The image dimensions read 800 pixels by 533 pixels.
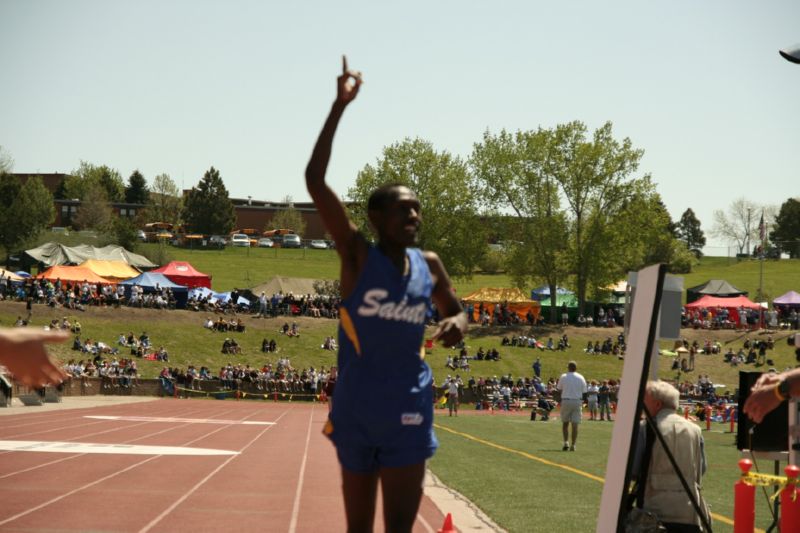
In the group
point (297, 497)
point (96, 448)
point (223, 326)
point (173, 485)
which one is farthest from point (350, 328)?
point (223, 326)

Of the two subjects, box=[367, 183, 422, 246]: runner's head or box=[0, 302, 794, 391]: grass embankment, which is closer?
box=[367, 183, 422, 246]: runner's head

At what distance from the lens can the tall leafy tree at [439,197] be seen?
7812 centimetres

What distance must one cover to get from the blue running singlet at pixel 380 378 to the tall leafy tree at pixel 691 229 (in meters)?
149

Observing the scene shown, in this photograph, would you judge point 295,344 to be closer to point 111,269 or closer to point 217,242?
point 111,269

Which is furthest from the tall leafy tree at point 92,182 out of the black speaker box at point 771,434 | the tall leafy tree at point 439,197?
the black speaker box at point 771,434

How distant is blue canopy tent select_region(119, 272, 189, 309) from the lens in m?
58.6

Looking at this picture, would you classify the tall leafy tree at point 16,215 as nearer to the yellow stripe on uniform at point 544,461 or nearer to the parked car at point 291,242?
the parked car at point 291,242

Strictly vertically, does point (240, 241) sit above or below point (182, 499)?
above

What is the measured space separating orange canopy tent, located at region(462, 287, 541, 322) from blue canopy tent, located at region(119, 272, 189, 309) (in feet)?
62.2

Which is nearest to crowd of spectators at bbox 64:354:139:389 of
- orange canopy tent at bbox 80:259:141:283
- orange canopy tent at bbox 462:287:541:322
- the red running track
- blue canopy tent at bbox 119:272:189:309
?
blue canopy tent at bbox 119:272:189:309

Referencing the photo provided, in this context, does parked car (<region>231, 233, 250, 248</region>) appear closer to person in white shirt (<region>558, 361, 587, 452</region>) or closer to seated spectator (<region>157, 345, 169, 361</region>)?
seated spectator (<region>157, 345, 169, 361</region>)

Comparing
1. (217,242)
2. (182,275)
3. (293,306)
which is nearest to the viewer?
(293,306)

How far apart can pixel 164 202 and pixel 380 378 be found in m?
125

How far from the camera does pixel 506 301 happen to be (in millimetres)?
68312
